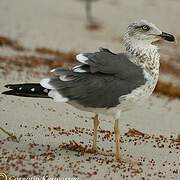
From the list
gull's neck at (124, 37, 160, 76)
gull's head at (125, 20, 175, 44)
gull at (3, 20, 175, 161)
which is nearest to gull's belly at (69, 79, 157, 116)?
gull at (3, 20, 175, 161)

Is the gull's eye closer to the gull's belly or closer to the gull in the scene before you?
the gull

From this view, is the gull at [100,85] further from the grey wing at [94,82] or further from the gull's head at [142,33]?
the gull's head at [142,33]

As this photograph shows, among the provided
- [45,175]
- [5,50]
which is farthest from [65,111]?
[5,50]

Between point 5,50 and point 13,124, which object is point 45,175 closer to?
point 13,124

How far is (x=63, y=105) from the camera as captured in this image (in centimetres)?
998

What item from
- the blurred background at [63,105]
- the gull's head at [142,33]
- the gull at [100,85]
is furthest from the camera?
the gull's head at [142,33]

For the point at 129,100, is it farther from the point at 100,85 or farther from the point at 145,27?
the point at 145,27

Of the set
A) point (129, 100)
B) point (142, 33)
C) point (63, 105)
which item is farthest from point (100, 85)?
point (63, 105)

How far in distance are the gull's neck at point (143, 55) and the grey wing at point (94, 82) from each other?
0.24 meters

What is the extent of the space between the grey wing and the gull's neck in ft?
0.79

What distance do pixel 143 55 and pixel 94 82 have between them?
0.78 metres

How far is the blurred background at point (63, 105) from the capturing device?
6.31m

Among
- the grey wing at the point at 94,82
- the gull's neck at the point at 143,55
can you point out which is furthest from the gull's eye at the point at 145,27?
the grey wing at the point at 94,82

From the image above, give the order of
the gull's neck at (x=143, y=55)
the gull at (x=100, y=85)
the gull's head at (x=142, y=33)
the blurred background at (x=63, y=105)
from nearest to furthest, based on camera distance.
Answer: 1. the blurred background at (x=63, y=105)
2. the gull at (x=100, y=85)
3. the gull's neck at (x=143, y=55)
4. the gull's head at (x=142, y=33)
